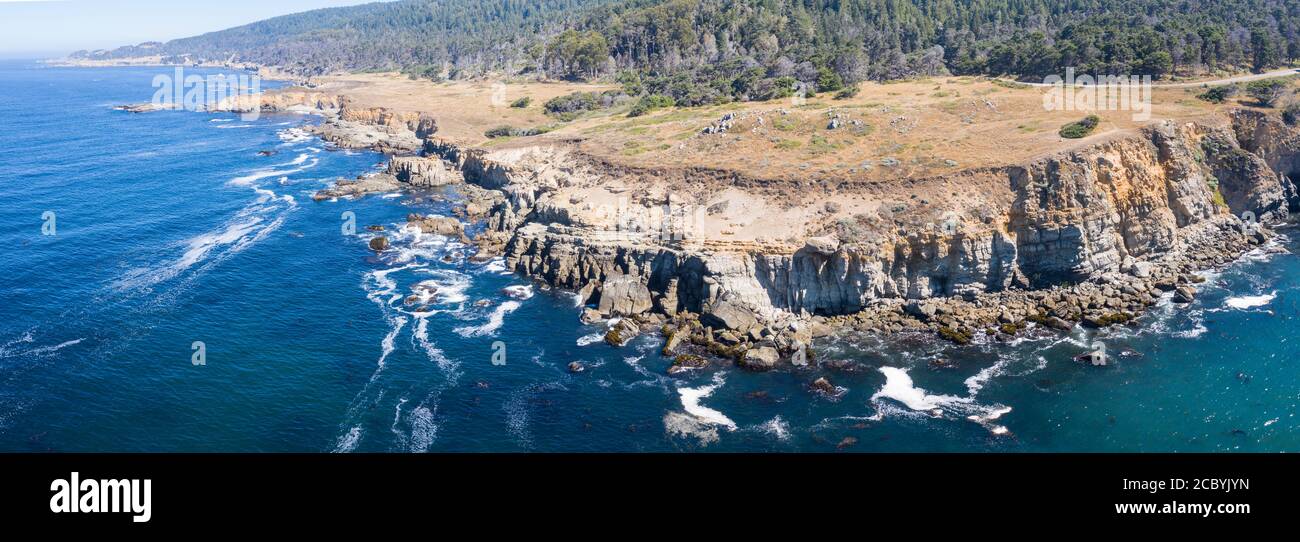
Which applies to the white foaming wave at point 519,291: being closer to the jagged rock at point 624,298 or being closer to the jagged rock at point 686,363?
the jagged rock at point 624,298

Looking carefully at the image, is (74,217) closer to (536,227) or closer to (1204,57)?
(536,227)

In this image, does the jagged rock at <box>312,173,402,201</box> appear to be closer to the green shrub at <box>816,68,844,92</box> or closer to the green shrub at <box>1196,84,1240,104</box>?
the green shrub at <box>816,68,844,92</box>

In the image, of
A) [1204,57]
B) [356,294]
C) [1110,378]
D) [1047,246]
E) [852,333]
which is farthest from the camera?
[1204,57]

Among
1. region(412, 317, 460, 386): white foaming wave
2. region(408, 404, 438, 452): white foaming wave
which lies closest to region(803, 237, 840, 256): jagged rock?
region(412, 317, 460, 386): white foaming wave

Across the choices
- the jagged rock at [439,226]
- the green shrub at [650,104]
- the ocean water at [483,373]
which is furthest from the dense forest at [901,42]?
the ocean water at [483,373]

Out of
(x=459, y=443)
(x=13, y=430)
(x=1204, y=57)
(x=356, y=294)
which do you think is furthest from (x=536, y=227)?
(x=1204, y=57)
